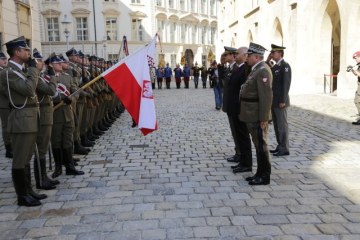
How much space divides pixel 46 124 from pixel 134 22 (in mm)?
44810

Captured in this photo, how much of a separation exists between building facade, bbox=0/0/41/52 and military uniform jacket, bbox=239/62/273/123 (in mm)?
11019

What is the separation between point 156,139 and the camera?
30.5 ft

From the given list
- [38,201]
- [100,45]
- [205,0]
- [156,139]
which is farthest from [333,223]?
[205,0]

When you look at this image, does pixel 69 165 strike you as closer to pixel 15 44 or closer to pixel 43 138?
pixel 43 138

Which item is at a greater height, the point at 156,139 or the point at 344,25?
the point at 344,25

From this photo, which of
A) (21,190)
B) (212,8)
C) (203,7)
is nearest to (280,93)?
(21,190)

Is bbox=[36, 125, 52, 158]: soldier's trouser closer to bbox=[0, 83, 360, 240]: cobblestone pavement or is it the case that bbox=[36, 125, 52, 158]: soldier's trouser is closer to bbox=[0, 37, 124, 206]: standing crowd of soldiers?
bbox=[0, 37, 124, 206]: standing crowd of soldiers

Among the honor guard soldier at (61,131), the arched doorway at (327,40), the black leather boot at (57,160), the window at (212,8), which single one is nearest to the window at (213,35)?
the window at (212,8)

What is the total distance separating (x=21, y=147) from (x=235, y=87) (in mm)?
3395

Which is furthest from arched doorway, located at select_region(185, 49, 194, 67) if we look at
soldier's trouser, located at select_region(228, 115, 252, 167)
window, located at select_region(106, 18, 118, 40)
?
soldier's trouser, located at select_region(228, 115, 252, 167)

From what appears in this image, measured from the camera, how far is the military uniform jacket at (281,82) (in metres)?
7.05

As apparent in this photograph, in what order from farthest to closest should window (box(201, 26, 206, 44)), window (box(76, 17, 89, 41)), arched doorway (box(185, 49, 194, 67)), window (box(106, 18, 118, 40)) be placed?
window (box(201, 26, 206, 44)) → arched doorway (box(185, 49, 194, 67)) → window (box(106, 18, 118, 40)) → window (box(76, 17, 89, 41))

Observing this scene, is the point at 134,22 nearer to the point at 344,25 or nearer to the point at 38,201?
the point at 344,25

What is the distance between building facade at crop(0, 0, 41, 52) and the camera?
1546 cm
